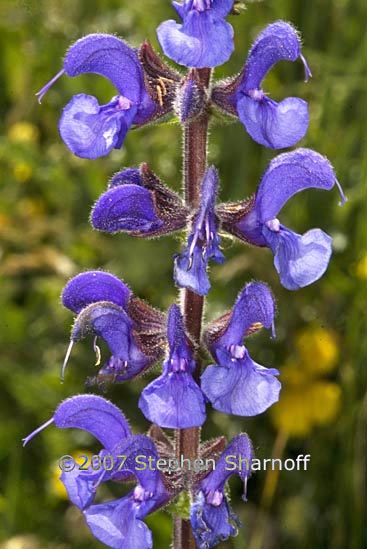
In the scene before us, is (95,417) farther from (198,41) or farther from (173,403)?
(198,41)

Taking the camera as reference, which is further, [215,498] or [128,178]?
[128,178]

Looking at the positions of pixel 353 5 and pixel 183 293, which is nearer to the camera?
pixel 183 293

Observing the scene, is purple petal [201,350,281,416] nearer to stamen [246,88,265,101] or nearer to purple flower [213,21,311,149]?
purple flower [213,21,311,149]

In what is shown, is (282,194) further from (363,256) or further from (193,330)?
(363,256)

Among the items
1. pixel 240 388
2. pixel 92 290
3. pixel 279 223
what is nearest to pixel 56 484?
pixel 92 290

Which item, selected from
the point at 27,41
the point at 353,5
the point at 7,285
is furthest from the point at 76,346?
the point at 353,5
